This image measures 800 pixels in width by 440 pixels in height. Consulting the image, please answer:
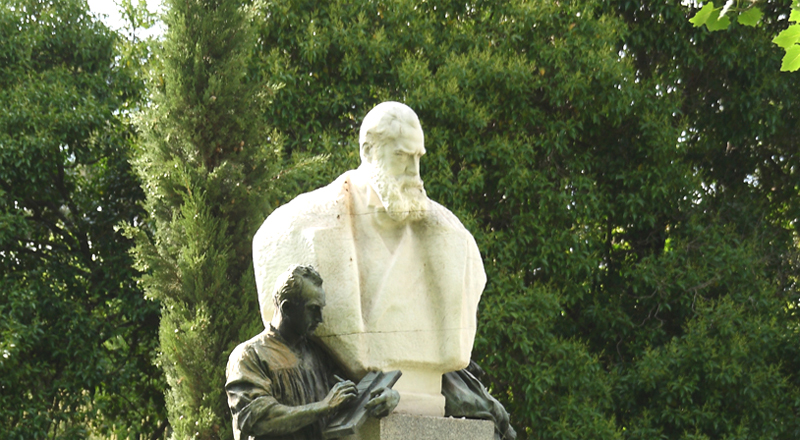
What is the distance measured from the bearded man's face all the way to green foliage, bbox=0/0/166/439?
7183 mm

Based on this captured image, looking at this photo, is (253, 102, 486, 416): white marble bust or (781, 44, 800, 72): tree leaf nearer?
(253, 102, 486, 416): white marble bust

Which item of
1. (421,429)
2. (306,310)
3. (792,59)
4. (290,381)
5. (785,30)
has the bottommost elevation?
(421,429)

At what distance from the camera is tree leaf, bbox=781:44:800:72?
6000mm

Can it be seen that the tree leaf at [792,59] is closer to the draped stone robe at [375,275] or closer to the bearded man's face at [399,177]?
the draped stone robe at [375,275]

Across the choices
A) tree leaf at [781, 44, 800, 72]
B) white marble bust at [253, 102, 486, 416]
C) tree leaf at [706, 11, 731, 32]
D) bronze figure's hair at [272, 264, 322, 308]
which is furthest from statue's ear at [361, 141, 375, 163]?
tree leaf at [706, 11, 731, 32]

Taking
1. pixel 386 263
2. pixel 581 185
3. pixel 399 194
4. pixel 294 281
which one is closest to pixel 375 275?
pixel 386 263

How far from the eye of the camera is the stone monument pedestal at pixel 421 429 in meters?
4.38

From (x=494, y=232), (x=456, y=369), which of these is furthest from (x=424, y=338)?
(x=494, y=232)

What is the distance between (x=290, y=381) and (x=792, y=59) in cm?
314

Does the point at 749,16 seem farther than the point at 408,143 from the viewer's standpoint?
Yes

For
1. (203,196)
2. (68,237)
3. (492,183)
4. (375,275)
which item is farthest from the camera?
(68,237)

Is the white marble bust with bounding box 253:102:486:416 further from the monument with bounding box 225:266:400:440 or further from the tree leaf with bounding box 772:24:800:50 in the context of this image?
the tree leaf with bounding box 772:24:800:50

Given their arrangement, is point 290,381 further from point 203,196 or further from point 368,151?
point 203,196

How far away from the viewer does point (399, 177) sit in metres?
4.72
